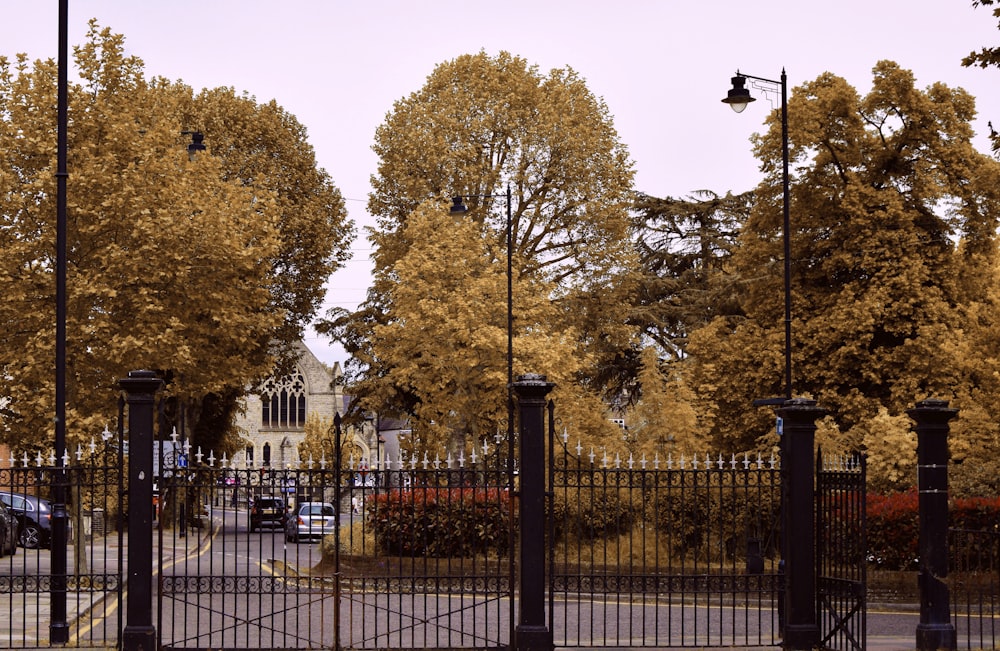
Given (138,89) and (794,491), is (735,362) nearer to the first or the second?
(138,89)

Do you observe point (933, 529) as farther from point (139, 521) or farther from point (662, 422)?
point (662, 422)

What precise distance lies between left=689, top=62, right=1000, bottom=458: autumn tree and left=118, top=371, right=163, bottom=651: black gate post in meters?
26.6

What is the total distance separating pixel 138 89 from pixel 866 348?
19.9 metres

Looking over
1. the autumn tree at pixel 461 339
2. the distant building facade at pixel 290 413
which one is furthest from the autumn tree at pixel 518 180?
the distant building facade at pixel 290 413

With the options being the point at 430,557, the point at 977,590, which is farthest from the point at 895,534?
the point at 430,557

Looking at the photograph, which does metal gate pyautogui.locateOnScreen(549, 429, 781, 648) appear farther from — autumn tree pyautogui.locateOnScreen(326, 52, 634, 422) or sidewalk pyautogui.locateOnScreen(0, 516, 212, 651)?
autumn tree pyautogui.locateOnScreen(326, 52, 634, 422)

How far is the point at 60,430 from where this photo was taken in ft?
55.3

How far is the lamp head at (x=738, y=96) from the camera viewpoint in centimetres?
2705

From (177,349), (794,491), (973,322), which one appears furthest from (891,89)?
(794,491)

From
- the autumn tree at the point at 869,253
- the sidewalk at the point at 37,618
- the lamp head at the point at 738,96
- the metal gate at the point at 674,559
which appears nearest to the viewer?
the sidewalk at the point at 37,618

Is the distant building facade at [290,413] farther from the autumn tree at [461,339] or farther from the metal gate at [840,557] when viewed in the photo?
the metal gate at [840,557]

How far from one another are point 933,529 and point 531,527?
165 inches

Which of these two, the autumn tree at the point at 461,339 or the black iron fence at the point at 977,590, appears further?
the autumn tree at the point at 461,339

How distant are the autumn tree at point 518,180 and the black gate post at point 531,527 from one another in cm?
3177
